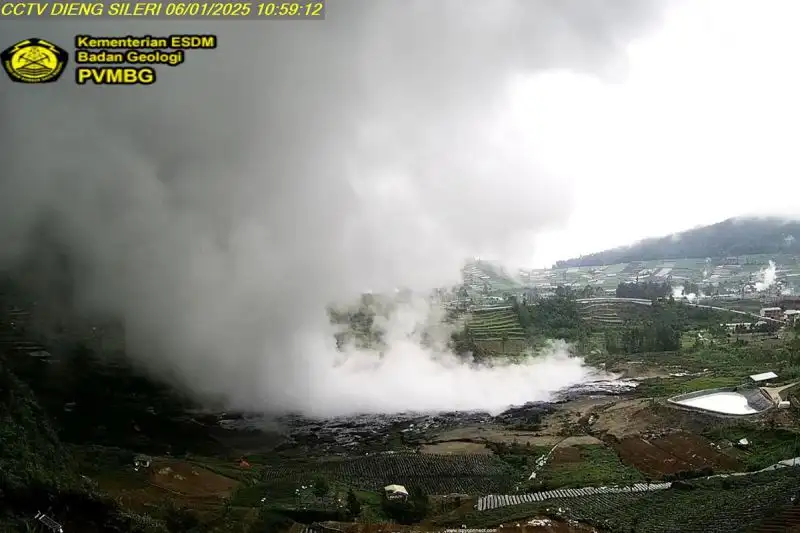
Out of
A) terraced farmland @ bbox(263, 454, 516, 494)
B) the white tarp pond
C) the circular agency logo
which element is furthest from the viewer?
the white tarp pond

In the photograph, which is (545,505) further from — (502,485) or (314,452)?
(314,452)

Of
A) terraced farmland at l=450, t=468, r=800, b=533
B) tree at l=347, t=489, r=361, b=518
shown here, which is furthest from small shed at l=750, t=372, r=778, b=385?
tree at l=347, t=489, r=361, b=518

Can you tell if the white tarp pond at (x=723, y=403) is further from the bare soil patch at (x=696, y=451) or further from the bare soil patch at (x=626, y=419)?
the bare soil patch at (x=696, y=451)

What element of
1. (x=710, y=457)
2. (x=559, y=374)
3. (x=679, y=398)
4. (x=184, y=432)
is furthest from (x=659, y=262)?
(x=184, y=432)

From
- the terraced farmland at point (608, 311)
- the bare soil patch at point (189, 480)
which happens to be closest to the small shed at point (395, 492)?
the bare soil patch at point (189, 480)

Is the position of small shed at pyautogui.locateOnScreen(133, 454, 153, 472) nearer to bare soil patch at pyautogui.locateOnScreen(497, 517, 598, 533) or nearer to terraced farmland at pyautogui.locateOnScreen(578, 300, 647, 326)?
bare soil patch at pyautogui.locateOnScreen(497, 517, 598, 533)

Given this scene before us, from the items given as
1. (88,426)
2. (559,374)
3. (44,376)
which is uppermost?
(44,376)
